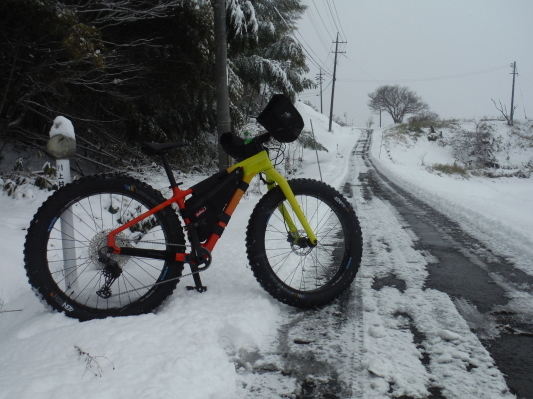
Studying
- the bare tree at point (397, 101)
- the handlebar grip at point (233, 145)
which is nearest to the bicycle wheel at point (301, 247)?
the handlebar grip at point (233, 145)

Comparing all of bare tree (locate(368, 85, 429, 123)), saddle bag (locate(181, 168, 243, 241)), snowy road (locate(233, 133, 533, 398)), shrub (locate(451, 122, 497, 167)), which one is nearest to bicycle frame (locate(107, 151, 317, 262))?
saddle bag (locate(181, 168, 243, 241))

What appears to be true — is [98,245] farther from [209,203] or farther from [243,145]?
[243,145]

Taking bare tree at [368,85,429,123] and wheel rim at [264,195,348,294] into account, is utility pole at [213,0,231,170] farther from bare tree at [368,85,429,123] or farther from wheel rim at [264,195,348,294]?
bare tree at [368,85,429,123]

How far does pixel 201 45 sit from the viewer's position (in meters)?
7.20

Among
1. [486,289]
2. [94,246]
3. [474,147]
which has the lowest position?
[486,289]

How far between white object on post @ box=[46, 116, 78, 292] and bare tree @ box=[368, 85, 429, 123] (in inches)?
3123

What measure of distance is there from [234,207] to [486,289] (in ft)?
6.93

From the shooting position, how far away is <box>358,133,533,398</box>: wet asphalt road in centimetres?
180

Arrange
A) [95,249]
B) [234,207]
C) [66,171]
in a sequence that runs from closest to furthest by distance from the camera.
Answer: [95,249], [66,171], [234,207]

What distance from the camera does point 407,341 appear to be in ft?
6.45

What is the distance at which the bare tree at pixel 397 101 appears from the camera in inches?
2874

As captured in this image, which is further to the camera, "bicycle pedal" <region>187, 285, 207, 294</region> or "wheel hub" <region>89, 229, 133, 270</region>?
"bicycle pedal" <region>187, 285, 207, 294</region>

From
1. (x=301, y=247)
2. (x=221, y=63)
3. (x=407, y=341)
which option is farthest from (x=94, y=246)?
(x=221, y=63)

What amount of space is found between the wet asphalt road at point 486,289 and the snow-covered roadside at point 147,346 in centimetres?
122
